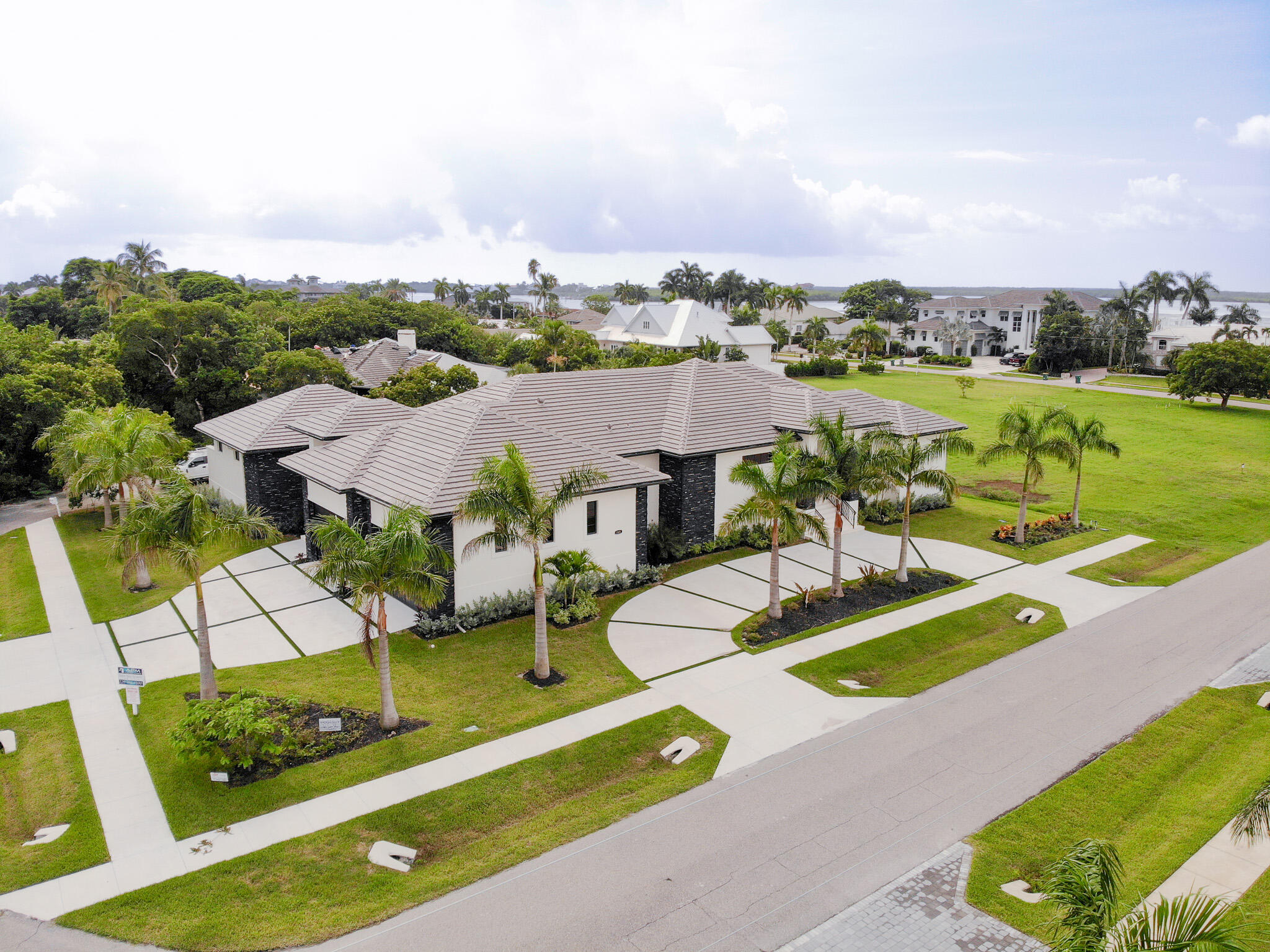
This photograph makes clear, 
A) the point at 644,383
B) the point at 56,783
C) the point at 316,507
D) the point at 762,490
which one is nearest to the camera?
the point at 56,783

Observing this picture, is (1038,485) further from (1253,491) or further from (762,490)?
(762,490)

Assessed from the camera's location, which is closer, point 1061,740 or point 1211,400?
point 1061,740

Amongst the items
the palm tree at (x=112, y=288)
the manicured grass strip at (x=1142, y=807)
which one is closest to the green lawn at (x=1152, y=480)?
the manicured grass strip at (x=1142, y=807)

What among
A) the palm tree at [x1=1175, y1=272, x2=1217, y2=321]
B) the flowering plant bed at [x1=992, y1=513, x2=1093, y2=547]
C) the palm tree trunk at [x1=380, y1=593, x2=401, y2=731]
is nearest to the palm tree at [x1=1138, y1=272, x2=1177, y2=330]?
the palm tree at [x1=1175, y1=272, x2=1217, y2=321]

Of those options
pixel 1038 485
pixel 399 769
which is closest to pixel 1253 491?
pixel 1038 485

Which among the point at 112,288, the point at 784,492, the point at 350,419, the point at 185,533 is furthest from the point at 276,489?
the point at 112,288
